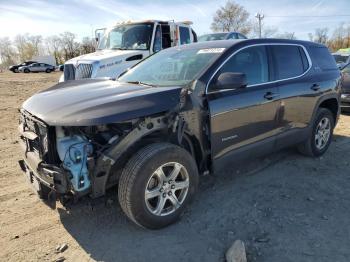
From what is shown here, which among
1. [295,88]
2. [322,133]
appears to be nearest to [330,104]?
[322,133]

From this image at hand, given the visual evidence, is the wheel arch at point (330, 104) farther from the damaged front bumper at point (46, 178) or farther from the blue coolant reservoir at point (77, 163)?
the damaged front bumper at point (46, 178)

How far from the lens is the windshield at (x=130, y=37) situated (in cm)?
1016

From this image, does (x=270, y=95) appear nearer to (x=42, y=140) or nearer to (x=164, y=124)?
(x=164, y=124)

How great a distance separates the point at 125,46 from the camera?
1040 centimetres

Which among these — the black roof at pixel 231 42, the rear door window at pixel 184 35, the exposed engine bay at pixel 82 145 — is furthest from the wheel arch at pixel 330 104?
the rear door window at pixel 184 35

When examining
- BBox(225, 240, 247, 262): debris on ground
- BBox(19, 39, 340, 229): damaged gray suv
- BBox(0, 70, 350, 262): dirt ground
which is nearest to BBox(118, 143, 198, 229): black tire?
BBox(19, 39, 340, 229): damaged gray suv

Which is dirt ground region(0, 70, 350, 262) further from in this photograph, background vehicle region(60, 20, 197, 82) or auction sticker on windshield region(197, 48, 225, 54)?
background vehicle region(60, 20, 197, 82)

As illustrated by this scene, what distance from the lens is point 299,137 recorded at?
16.7 feet

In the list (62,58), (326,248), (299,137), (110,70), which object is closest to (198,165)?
(326,248)

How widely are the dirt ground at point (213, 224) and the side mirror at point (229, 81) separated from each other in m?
1.36

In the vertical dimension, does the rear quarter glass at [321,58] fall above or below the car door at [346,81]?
Result: above

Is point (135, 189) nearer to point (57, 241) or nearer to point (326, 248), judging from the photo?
point (57, 241)

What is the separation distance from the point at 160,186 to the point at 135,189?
1.13ft

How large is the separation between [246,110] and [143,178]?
1.56 meters
